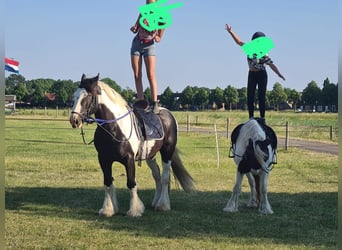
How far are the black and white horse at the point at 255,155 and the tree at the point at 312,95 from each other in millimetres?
63589

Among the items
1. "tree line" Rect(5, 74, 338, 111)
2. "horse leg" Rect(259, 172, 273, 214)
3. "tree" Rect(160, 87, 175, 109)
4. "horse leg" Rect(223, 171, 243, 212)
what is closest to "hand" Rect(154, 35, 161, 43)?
"horse leg" Rect(223, 171, 243, 212)

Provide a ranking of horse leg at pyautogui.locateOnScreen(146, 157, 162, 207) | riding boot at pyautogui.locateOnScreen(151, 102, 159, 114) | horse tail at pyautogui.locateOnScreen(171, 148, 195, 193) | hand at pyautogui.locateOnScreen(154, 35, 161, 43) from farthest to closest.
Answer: horse tail at pyautogui.locateOnScreen(171, 148, 195, 193) < horse leg at pyautogui.locateOnScreen(146, 157, 162, 207) < riding boot at pyautogui.locateOnScreen(151, 102, 159, 114) < hand at pyautogui.locateOnScreen(154, 35, 161, 43)

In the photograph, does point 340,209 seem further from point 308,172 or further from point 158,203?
point 308,172

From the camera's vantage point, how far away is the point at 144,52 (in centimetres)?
691

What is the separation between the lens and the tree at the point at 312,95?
68.5 meters

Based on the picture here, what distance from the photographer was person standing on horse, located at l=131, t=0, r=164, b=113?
673cm

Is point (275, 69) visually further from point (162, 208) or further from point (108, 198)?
point (108, 198)

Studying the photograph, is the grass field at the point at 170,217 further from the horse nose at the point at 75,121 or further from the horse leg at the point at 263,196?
the horse nose at the point at 75,121

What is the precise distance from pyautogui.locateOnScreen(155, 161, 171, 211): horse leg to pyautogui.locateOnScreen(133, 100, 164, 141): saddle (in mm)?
645

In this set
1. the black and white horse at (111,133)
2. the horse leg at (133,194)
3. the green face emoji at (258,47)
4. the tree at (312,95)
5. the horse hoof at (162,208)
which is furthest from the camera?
the tree at (312,95)

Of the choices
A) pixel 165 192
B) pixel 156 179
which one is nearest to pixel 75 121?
pixel 165 192

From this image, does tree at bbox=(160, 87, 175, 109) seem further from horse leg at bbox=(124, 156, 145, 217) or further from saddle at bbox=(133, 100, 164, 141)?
horse leg at bbox=(124, 156, 145, 217)

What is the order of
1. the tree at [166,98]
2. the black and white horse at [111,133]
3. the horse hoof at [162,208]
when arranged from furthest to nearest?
the tree at [166,98] → the horse hoof at [162,208] → the black and white horse at [111,133]

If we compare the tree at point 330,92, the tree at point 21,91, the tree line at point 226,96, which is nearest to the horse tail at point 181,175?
the tree at point 330,92
